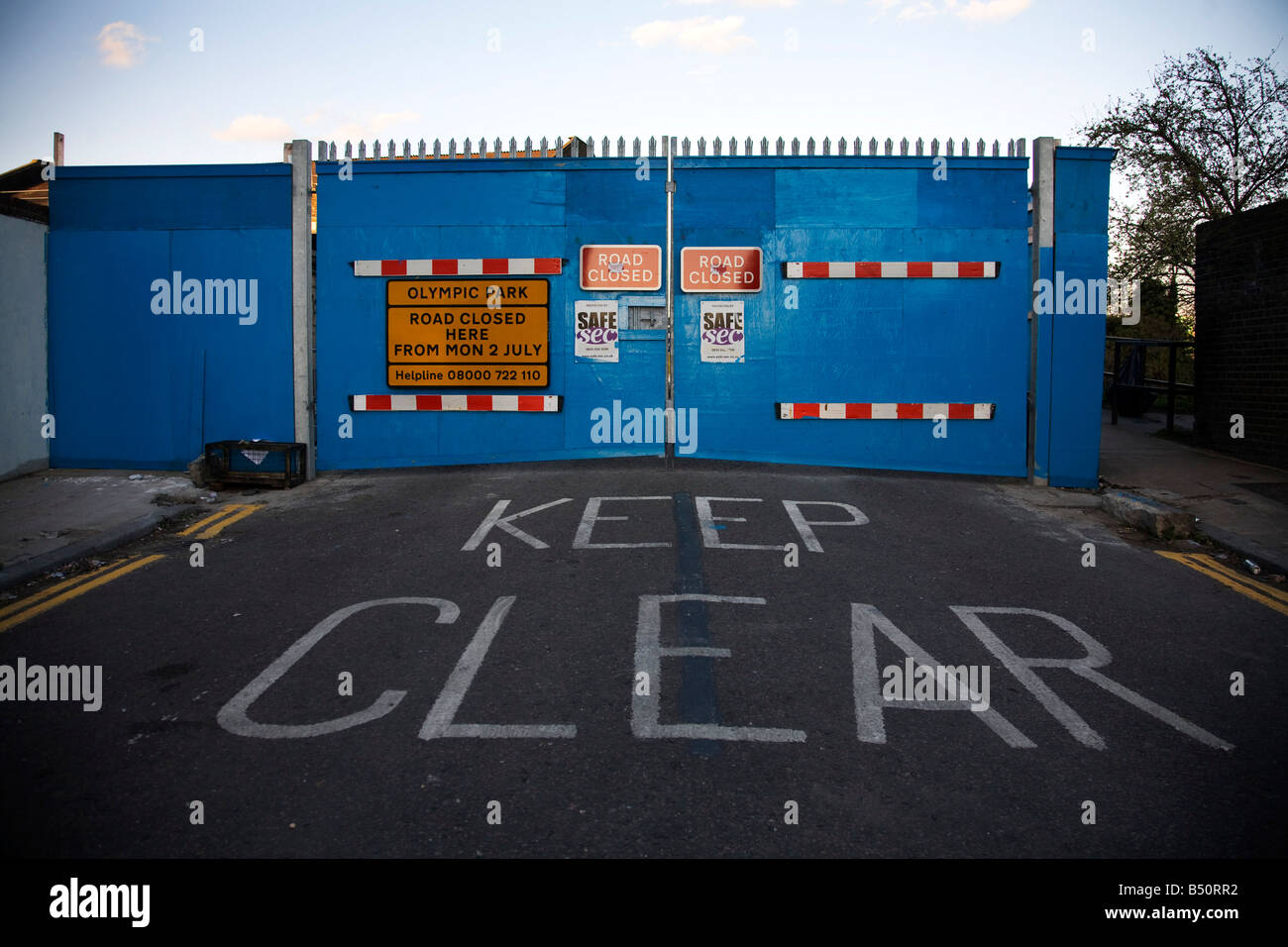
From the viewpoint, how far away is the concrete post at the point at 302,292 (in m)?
10.3

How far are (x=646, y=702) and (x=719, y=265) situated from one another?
23.3 feet

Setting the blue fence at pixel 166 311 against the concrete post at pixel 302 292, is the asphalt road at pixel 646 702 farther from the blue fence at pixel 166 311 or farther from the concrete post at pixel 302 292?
the blue fence at pixel 166 311

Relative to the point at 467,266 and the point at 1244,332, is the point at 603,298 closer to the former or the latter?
the point at 467,266

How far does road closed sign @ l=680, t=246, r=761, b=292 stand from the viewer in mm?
10375

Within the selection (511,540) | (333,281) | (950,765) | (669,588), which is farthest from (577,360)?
(950,765)

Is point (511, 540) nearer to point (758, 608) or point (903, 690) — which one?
point (758, 608)

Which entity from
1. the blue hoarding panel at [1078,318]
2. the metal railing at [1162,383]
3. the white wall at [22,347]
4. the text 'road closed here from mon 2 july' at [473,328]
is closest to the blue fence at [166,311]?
the white wall at [22,347]

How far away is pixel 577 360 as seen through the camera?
10531 mm

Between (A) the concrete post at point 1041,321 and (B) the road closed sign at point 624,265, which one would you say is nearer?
(A) the concrete post at point 1041,321

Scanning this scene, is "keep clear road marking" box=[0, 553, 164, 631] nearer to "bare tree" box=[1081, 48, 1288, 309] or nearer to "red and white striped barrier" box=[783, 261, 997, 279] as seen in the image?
"red and white striped barrier" box=[783, 261, 997, 279]

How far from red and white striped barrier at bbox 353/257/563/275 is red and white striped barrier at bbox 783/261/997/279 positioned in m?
2.84

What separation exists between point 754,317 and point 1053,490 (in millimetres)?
3894

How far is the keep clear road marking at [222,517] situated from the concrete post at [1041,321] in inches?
335
